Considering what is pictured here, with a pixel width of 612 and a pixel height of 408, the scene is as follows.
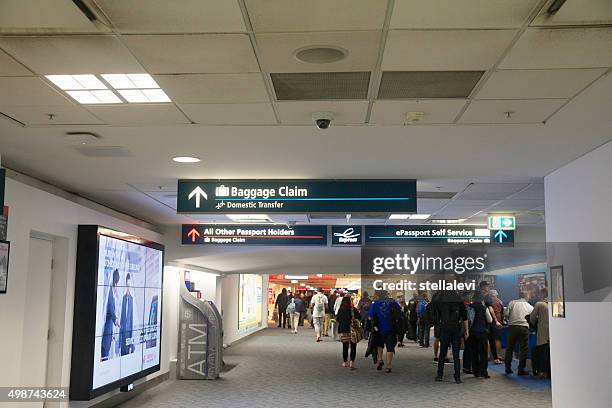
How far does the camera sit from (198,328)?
11.9m

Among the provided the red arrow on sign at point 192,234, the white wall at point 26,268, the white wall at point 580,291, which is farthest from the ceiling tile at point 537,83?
the red arrow on sign at point 192,234

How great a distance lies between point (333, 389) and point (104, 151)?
230 inches

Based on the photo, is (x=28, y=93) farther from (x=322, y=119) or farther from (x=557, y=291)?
(x=557, y=291)

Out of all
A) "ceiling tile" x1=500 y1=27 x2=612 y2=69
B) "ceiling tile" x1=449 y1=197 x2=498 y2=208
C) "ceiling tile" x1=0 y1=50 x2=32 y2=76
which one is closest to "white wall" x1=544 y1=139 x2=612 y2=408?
"ceiling tile" x1=449 y1=197 x2=498 y2=208

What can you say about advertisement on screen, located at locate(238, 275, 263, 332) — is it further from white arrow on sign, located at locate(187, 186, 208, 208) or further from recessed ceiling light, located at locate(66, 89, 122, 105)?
recessed ceiling light, located at locate(66, 89, 122, 105)

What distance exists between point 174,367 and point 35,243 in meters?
5.46

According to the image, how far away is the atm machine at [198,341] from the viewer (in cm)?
1155

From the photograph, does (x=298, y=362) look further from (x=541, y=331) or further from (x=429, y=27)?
(x=429, y=27)

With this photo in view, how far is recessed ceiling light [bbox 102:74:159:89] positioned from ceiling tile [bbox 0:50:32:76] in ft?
1.49

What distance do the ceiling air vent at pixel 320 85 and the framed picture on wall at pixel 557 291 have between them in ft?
11.6

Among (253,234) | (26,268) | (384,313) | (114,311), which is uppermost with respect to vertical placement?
(253,234)

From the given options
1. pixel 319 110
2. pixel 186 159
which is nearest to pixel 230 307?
pixel 186 159

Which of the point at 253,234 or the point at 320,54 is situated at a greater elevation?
the point at 320,54

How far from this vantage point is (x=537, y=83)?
4043 millimetres
